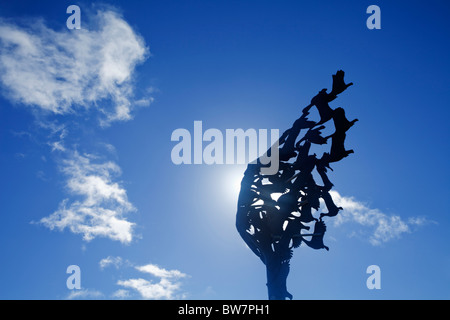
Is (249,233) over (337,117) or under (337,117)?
under

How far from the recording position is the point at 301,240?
11.6m

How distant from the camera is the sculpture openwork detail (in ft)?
37.8

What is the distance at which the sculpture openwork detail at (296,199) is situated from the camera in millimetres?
11523

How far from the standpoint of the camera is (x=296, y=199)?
11.7 meters
